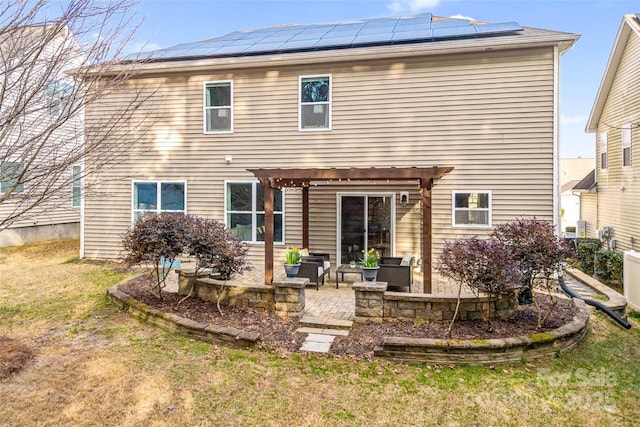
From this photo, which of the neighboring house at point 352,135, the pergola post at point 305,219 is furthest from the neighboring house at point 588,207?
the pergola post at point 305,219

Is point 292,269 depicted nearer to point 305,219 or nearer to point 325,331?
point 325,331

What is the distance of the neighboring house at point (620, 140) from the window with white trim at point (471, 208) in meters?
6.40

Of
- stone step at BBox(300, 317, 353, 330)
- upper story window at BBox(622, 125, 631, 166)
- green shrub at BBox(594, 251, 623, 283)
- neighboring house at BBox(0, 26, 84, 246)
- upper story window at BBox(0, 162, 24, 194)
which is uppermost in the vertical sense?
upper story window at BBox(622, 125, 631, 166)

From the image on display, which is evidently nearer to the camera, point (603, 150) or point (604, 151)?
point (604, 151)

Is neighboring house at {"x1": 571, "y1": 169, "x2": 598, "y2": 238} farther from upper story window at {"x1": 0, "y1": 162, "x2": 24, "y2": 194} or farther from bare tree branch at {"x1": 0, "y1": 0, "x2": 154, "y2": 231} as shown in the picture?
upper story window at {"x1": 0, "y1": 162, "x2": 24, "y2": 194}

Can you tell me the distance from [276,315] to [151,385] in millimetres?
2347

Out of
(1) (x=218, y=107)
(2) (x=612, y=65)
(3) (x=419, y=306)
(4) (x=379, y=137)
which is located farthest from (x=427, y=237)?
(2) (x=612, y=65)

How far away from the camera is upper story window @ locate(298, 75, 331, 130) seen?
10.1m

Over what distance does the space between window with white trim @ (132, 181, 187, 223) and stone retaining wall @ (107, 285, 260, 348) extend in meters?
5.06

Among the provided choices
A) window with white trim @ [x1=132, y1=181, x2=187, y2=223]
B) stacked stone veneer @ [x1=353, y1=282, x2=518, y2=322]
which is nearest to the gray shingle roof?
window with white trim @ [x1=132, y1=181, x2=187, y2=223]

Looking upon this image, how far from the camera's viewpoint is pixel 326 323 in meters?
5.69

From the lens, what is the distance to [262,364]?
4516 millimetres

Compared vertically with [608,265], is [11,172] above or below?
above

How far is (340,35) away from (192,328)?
921 cm
